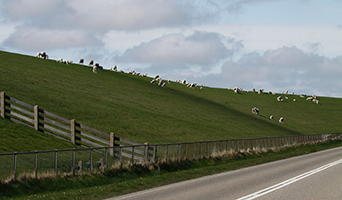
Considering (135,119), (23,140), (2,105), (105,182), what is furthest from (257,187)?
(135,119)

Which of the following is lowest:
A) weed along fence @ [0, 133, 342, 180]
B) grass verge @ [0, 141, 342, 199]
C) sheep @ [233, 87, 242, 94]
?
grass verge @ [0, 141, 342, 199]

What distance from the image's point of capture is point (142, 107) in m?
73.6

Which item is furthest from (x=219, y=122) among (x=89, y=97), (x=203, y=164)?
(x=203, y=164)

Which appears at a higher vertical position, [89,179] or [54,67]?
[54,67]

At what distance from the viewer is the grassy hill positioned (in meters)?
56.0

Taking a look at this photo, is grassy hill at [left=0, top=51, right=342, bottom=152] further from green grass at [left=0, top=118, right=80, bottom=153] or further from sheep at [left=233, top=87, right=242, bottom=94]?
sheep at [left=233, top=87, right=242, bottom=94]

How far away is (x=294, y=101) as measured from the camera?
452 feet

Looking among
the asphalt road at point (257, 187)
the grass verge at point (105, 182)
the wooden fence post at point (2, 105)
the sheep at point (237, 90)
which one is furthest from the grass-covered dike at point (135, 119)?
the asphalt road at point (257, 187)

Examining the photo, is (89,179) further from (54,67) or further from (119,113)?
(54,67)

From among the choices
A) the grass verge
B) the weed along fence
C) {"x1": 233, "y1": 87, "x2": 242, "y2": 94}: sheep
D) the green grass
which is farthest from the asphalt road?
{"x1": 233, "y1": 87, "x2": 242, "y2": 94}: sheep

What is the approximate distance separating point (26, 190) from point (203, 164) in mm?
15871

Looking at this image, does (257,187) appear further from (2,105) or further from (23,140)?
(2,105)

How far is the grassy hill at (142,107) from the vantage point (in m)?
56.0

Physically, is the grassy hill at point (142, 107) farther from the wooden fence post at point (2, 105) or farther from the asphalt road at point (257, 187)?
the asphalt road at point (257, 187)
